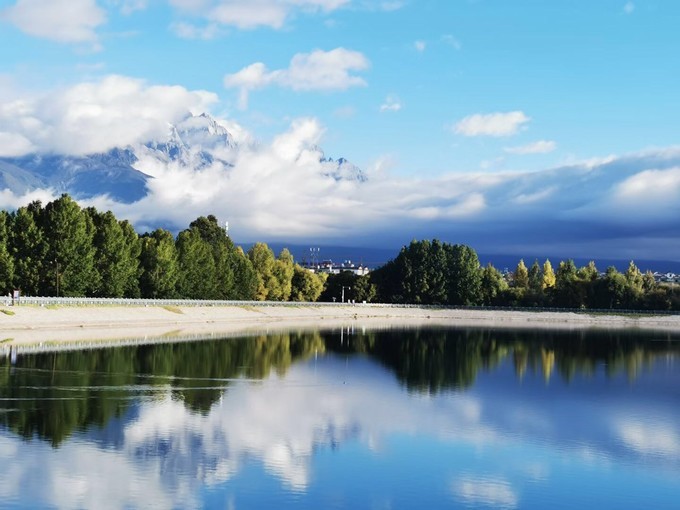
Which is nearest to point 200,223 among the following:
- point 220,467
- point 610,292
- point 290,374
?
point 610,292

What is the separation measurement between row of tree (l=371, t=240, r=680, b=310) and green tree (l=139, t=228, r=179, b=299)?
237ft

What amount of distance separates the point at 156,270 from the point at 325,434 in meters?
89.4

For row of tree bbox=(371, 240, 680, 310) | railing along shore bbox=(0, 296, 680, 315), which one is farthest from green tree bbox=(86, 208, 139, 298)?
row of tree bbox=(371, 240, 680, 310)

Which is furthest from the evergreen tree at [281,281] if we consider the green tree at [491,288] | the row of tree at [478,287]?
the green tree at [491,288]

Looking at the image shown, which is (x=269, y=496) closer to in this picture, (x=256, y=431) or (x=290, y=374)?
(x=256, y=431)

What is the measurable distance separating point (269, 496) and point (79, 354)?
39716 mm

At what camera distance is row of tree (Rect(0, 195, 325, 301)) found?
3949 inches

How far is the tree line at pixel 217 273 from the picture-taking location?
10119 centimetres

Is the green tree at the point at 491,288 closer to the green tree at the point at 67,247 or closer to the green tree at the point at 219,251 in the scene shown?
the green tree at the point at 219,251

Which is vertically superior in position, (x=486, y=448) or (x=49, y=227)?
(x=49, y=227)

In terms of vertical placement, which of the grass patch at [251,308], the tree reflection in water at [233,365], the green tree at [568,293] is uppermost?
the green tree at [568,293]

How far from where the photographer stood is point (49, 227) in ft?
335

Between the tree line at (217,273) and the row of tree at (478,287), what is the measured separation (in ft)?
0.71

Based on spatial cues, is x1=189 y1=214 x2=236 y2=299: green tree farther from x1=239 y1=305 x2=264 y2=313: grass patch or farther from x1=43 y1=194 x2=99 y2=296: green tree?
x1=43 y1=194 x2=99 y2=296: green tree
